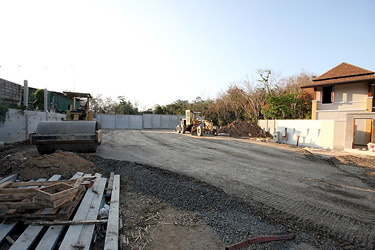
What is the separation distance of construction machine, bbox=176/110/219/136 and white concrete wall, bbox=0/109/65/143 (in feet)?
42.5

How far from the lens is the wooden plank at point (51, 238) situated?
269 centimetres

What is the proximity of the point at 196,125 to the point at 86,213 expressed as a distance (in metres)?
18.8

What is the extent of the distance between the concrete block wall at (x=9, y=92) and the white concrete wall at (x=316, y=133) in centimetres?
1906

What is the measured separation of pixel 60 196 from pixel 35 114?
12.6 meters

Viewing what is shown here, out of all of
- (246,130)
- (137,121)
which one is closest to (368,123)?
(246,130)

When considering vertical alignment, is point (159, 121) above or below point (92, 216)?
above

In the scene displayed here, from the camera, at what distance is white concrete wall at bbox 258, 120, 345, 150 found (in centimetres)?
1313

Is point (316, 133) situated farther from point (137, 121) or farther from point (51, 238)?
point (137, 121)

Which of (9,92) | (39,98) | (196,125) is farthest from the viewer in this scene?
(196,125)

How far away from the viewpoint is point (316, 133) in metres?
14.4

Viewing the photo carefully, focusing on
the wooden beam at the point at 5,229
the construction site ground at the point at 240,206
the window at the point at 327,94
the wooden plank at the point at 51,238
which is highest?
the window at the point at 327,94

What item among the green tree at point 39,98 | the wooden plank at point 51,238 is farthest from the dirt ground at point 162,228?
the green tree at point 39,98

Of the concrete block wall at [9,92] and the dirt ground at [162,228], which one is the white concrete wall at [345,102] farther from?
the concrete block wall at [9,92]

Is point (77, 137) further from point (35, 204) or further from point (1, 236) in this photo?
point (1, 236)
